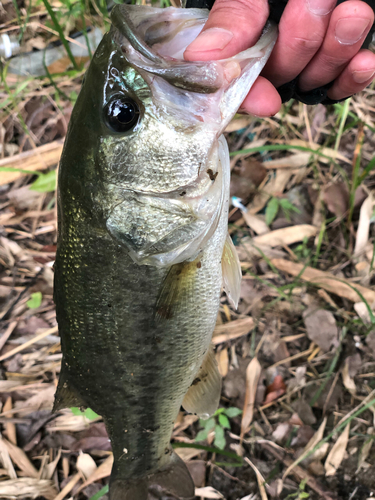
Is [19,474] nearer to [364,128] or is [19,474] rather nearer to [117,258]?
[117,258]

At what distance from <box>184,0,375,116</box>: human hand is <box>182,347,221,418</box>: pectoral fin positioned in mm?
1097

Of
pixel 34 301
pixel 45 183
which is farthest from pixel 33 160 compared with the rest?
pixel 34 301

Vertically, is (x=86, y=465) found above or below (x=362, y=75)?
below

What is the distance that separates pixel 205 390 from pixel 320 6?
153cm

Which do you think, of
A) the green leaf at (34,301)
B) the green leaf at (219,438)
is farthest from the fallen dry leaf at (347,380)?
the green leaf at (34,301)

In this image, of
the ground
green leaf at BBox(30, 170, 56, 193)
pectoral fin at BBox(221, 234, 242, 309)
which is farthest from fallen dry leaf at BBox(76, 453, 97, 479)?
green leaf at BBox(30, 170, 56, 193)

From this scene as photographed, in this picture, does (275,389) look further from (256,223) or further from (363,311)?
(256,223)

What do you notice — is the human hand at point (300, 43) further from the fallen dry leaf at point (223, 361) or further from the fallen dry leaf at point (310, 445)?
the fallen dry leaf at point (310, 445)

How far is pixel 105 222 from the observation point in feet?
3.79

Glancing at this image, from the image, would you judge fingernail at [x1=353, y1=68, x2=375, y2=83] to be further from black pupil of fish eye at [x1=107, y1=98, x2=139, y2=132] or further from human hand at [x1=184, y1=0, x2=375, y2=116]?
black pupil of fish eye at [x1=107, y1=98, x2=139, y2=132]

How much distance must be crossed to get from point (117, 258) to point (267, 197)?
1.60m

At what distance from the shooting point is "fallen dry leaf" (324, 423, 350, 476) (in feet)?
6.40

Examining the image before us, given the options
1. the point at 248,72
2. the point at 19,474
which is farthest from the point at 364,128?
the point at 19,474

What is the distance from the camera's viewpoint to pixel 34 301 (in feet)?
8.11
